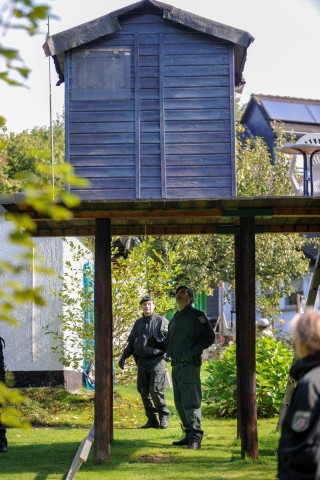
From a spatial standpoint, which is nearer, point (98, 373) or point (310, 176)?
point (98, 373)

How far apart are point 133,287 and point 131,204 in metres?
6.69

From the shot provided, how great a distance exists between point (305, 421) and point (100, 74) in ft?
43.2

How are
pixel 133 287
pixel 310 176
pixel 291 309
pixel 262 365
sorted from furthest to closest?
pixel 291 309, pixel 133 287, pixel 262 365, pixel 310 176

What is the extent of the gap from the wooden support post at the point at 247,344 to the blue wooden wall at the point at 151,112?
633cm

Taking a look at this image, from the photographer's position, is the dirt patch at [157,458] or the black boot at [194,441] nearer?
the dirt patch at [157,458]

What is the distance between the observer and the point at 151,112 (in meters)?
17.7

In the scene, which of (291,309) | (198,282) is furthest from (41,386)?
(291,309)

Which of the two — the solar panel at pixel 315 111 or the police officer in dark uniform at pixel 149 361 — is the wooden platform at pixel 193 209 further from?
the solar panel at pixel 315 111

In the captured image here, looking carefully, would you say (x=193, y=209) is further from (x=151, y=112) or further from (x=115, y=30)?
(x=115, y=30)

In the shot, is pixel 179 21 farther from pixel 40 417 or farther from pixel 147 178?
pixel 40 417

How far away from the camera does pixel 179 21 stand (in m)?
17.7

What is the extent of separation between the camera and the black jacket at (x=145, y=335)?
586 inches

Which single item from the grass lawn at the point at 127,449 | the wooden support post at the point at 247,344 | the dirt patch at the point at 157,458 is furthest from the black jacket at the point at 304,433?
the dirt patch at the point at 157,458

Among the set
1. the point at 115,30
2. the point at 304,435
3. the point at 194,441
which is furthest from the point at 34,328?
the point at 304,435
